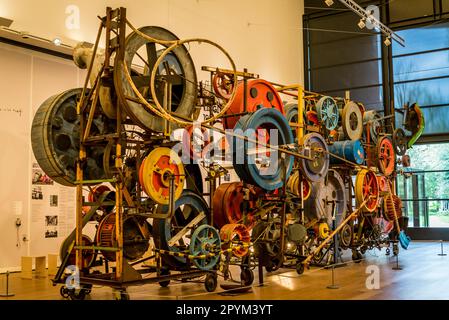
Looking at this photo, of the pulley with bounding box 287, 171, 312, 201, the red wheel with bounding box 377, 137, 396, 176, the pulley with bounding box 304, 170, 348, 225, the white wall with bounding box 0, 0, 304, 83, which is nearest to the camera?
the pulley with bounding box 287, 171, 312, 201

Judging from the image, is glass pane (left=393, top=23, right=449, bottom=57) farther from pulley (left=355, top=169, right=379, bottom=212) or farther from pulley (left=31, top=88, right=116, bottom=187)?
pulley (left=31, top=88, right=116, bottom=187)

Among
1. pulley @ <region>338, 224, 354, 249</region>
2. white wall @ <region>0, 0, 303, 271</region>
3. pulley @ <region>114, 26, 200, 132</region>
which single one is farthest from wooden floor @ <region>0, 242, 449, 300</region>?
pulley @ <region>114, 26, 200, 132</region>

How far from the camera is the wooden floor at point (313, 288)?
6.66 m

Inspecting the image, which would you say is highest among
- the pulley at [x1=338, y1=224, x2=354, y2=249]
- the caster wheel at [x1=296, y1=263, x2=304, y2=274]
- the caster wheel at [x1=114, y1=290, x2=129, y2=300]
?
the pulley at [x1=338, y1=224, x2=354, y2=249]

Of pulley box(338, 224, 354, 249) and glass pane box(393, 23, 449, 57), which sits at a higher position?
glass pane box(393, 23, 449, 57)

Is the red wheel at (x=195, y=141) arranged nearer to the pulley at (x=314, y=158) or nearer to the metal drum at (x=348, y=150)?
the pulley at (x=314, y=158)

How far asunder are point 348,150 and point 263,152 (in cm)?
317

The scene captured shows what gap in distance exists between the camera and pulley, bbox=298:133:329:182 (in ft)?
28.9

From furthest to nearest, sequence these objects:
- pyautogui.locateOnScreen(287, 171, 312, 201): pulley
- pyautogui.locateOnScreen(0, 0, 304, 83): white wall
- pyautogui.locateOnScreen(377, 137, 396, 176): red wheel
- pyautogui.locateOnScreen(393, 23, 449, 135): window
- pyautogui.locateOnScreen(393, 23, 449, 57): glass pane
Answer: pyautogui.locateOnScreen(393, 23, 449, 57): glass pane → pyautogui.locateOnScreen(393, 23, 449, 135): window → pyautogui.locateOnScreen(377, 137, 396, 176): red wheel → pyautogui.locateOnScreen(0, 0, 304, 83): white wall → pyautogui.locateOnScreen(287, 171, 312, 201): pulley

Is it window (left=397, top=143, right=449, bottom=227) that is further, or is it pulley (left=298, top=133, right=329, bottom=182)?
window (left=397, top=143, right=449, bottom=227)

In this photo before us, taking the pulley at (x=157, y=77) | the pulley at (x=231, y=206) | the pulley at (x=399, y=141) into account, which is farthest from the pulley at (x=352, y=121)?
the pulley at (x=157, y=77)

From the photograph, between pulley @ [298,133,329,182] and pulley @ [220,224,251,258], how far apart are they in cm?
182

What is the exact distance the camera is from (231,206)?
27.2 feet

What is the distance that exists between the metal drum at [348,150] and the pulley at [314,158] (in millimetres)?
1014
